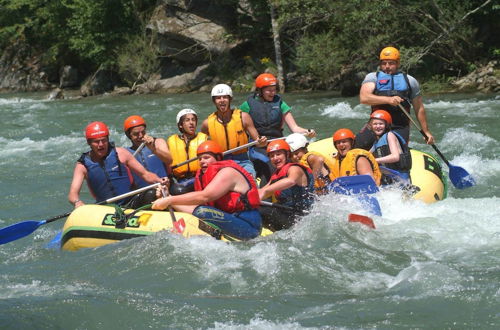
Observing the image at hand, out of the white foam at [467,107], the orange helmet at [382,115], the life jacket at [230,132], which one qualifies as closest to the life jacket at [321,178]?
the orange helmet at [382,115]

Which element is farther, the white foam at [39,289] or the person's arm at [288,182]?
the person's arm at [288,182]

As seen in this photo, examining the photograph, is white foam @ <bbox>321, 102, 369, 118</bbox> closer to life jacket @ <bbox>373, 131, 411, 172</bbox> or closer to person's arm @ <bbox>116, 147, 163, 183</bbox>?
life jacket @ <bbox>373, 131, 411, 172</bbox>

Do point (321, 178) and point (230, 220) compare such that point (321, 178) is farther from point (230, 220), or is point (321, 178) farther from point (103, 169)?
point (103, 169)

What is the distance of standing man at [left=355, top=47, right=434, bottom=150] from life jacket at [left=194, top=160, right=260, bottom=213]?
186 cm

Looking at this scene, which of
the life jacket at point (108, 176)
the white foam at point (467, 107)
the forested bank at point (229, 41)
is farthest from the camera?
the forested bank at point (229, 41)

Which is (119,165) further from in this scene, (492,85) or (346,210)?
(492,85)

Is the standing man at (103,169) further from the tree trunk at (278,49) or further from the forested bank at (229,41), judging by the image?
the tree trunk at (278,49)

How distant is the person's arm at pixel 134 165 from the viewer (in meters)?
6.45

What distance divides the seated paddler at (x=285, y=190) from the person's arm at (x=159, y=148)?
98 cm

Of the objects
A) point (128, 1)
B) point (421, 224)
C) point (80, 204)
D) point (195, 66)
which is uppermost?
point (128, 1)

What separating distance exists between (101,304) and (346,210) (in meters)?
2.49

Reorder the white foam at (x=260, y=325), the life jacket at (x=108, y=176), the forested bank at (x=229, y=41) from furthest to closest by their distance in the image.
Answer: the forested bank at (x=229, y=41), the life jacket at (x=108, y=176), the white foam at (x=260, y=325)

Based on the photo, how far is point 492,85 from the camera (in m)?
15.7

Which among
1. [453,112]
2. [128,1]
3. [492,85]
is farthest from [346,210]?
[128,1]
